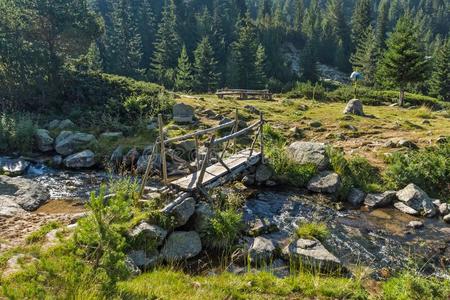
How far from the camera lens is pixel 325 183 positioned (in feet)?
43.9

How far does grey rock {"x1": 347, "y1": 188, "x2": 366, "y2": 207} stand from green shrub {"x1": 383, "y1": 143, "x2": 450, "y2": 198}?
4.75 feet

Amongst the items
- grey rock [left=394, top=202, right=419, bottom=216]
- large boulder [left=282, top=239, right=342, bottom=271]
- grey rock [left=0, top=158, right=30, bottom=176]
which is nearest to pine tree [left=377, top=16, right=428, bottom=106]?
grey rock [left=394, top=202, right=419, bottom=216]

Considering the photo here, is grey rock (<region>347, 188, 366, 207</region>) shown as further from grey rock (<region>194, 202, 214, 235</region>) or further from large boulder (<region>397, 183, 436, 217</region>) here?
grey rock (<region>194, 202, 214, 235</region>)

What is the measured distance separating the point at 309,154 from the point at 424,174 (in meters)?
4.37

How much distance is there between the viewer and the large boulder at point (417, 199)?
11.8 meters

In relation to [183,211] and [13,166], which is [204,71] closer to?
[13,166]

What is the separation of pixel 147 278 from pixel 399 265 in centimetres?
607

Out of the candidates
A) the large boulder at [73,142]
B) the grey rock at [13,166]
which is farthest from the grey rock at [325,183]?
the grey rock at [13,166]

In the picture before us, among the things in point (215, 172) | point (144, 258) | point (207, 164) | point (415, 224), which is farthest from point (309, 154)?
point (144, 258)

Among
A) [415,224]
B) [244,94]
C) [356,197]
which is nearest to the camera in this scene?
[415,224]

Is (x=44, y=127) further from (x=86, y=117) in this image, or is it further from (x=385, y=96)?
(x=385, y=96)

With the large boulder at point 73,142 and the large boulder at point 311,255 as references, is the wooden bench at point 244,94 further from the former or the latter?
the large boulder at point 311,255

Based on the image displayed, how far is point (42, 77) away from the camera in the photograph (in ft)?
78.9

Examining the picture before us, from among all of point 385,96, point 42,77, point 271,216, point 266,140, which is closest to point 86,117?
point 42,77
